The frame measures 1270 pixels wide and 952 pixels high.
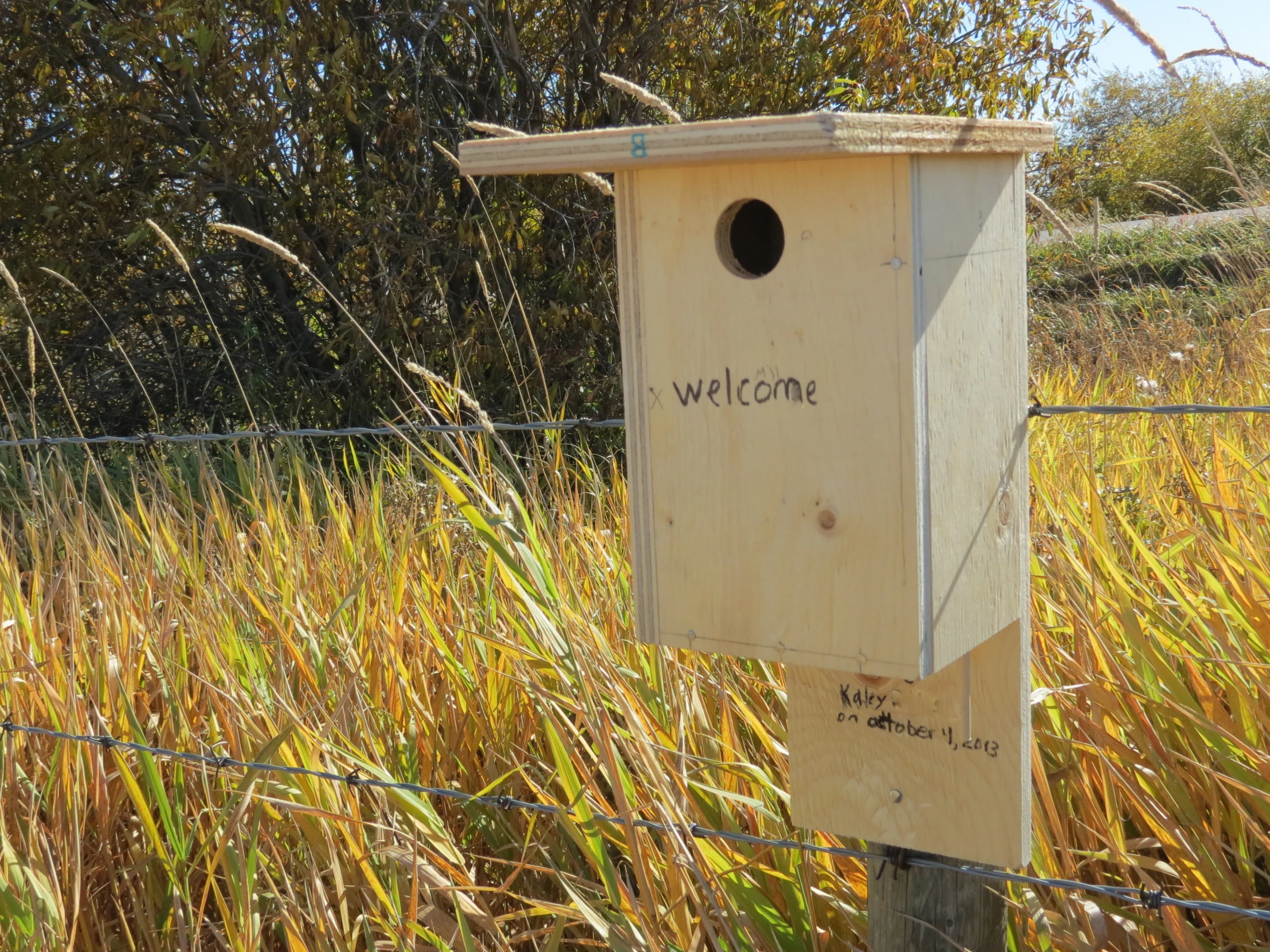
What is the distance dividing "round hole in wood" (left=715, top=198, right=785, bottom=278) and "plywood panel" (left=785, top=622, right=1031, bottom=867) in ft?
1.52

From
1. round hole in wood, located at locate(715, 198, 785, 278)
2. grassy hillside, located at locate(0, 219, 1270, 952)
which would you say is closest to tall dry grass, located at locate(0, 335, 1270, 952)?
grassy hillside, located at locate(0, 219, 1270, 952)

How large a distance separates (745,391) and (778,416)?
47 millimetres

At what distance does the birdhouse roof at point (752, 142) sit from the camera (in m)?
0.99

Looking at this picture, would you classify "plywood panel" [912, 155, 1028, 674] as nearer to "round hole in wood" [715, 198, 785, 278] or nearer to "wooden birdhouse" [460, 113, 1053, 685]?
"wooden birdhouse" [460, 113, 1053, 685]

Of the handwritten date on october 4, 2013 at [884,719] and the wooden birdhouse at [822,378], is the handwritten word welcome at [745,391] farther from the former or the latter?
the handwritten date on october 4, 2013 at [884,719]

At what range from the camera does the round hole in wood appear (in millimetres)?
1202

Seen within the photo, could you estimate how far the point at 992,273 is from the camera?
1.22 m

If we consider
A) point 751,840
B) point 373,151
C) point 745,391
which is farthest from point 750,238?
point 373,151

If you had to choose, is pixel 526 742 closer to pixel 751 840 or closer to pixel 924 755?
pixel 751 840

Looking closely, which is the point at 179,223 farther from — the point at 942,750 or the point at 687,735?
the point at 942,750

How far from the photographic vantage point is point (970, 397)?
119 centimetres

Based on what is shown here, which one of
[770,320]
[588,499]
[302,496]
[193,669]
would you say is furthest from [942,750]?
[588,499]

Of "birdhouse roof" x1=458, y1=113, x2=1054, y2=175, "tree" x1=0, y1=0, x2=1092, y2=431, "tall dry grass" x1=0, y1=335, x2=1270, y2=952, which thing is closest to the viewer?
"birdhouse roof" x1=458, y1=113, x2=1054, y2=175

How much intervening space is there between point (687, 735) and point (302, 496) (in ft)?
4.94
